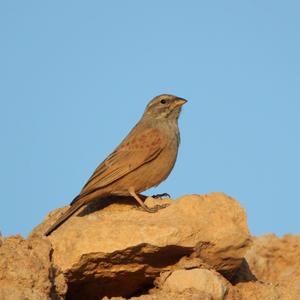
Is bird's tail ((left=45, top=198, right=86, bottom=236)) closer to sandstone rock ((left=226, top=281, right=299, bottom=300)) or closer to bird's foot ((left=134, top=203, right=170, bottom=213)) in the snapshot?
bird's foot ((left=134, top=203, right=170, bottom=213))

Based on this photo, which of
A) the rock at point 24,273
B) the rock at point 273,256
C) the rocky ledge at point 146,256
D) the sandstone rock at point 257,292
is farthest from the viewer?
the rock at point 273,256

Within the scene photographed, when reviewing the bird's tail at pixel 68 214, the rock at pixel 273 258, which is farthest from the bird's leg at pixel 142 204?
the rock at pixel 273 258

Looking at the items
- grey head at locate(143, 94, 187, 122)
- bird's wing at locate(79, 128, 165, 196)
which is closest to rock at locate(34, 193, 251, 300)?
bird's wing at locate(79, 128, 165, 196)

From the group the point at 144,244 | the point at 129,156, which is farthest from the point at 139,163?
the point at 144,244

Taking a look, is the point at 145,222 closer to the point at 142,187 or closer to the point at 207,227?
the point at 207,227

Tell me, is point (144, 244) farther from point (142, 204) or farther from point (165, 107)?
point (165, 107)

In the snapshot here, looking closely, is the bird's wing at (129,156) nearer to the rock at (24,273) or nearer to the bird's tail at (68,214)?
the bird's tail at (68,214)
